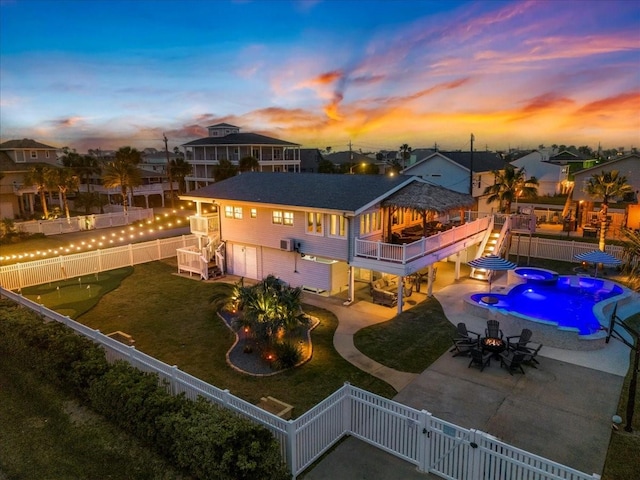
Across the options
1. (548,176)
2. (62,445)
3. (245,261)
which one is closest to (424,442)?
(62,445)

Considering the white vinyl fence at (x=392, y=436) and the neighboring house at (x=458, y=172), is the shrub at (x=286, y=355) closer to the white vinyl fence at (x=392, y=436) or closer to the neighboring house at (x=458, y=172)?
the white vinyl fence at (x=392, y=436)

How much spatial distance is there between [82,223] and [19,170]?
42.4 ft

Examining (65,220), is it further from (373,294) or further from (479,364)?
(479,364)

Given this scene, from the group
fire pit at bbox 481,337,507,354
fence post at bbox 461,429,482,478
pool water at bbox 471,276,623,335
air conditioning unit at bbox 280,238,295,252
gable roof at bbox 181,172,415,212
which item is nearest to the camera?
fence post at bbox 461,429,482,478

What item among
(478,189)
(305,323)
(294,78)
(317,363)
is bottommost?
(317,363)

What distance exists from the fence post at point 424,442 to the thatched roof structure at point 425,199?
11324 mm

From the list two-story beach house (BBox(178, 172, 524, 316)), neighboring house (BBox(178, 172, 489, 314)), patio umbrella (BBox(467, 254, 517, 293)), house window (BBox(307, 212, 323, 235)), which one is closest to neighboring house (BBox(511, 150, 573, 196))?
two-story beach house (BBox(178, 172, 524, 316))

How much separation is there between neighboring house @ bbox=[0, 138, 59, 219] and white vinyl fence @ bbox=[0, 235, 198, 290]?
77.4 ft

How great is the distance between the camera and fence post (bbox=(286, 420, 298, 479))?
780cm

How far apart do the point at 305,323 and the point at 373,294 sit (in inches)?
235

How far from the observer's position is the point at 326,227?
62.8ft

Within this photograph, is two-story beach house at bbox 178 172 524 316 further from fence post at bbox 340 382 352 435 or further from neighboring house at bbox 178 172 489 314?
fence post at bbox 340 382 352 435

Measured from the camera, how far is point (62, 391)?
11477mm

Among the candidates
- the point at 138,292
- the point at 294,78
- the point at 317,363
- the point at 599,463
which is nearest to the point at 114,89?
the point at 294,78
